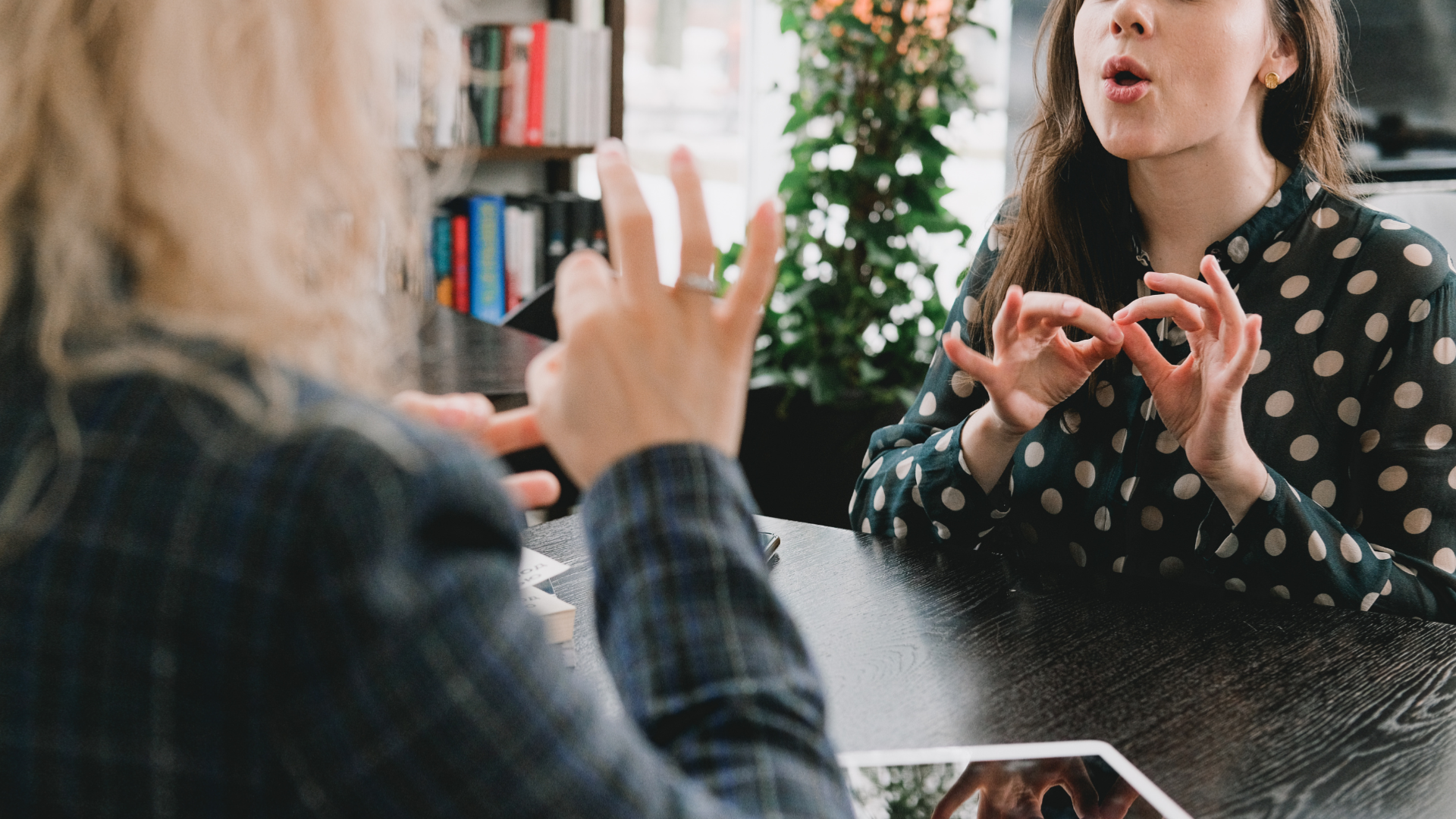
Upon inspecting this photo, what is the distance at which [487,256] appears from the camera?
3256mm

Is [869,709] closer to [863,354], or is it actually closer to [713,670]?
[713,670]

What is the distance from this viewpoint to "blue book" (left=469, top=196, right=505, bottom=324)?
3221 millimetres

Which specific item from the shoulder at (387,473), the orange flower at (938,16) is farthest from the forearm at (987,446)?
the orange flower at (938,16)

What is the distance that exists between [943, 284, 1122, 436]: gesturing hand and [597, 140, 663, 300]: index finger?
637mm

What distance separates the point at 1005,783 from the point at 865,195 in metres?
2.36

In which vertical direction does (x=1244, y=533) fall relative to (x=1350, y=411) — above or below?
below

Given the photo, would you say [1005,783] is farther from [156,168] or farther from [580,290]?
[156,168]

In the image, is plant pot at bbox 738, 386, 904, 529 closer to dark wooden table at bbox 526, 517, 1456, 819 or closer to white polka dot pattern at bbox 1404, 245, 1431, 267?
white polka dot pattern at bbox 1404, 245, 1431, 267

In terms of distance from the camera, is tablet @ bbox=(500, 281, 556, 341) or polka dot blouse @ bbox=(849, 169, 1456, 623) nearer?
polka dot blouse @ bbox=(849, 169, 1456, 623)

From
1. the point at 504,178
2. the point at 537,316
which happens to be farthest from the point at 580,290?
the point at 504,178

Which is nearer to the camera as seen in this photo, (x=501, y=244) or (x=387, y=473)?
(x=387, y=473)

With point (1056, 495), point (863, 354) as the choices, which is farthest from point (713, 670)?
point (863, 354)

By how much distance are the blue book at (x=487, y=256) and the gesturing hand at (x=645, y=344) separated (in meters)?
2.65

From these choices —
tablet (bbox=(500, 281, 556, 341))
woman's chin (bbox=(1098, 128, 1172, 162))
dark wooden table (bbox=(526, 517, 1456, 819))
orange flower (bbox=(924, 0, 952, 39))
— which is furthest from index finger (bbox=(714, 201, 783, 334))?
orange flower (bbox=(924, 0, 952, 39))
